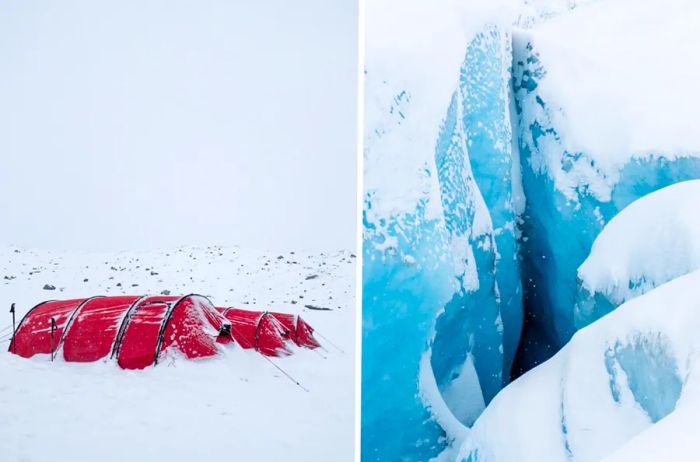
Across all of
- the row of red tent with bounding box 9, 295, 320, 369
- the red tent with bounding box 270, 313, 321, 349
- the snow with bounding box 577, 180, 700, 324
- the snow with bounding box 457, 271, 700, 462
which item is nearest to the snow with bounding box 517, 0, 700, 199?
the snow with bounding box 577, 180, 700, 324

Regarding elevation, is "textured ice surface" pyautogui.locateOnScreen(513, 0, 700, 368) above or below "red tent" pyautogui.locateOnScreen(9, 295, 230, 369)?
above

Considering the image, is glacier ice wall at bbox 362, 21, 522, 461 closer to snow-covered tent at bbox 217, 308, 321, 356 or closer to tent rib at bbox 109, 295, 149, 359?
snow-covered tent at bbox 217, 308, 321, 356

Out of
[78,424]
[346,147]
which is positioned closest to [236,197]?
[346,147]

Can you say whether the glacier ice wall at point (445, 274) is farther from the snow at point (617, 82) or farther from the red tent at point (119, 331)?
the red tent at point (119, 331)

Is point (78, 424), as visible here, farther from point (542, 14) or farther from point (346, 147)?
point (542, 14)

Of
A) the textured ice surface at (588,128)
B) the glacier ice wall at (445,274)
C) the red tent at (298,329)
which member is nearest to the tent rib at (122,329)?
the red tent at (298,329)
